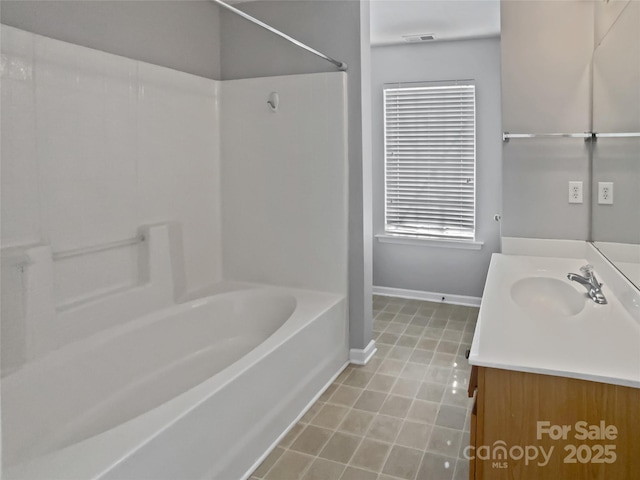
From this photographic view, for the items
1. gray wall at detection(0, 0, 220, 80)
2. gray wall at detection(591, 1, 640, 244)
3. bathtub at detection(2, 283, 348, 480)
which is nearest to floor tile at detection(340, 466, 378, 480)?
bathtub at detection(2, 283, 348, 480)

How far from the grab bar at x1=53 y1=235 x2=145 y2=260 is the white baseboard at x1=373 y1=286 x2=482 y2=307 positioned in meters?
2.74

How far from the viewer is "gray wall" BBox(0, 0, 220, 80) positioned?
2166 mm

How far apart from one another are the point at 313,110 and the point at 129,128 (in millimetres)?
1115

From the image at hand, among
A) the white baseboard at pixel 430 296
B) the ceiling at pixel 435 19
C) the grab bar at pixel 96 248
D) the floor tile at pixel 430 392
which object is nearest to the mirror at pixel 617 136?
the ceiling at pixel 435 19

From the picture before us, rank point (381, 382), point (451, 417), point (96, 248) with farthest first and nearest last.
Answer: point (381, 382) < point (451, 417) < point (96, 248)

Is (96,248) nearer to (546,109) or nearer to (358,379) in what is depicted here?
(358,379)

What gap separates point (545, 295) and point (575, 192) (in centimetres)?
76

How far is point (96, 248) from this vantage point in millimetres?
2434

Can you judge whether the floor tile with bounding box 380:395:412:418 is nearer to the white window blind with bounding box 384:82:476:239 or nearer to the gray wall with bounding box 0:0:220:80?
the white window blind with bounding box 384:82:476:239

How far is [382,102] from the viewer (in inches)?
182

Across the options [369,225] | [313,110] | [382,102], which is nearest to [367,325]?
[369,225]

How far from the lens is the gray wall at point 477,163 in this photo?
427cm

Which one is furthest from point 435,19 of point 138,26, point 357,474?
point 357,474

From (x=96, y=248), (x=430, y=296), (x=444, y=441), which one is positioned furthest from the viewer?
(x=430, y=296)
